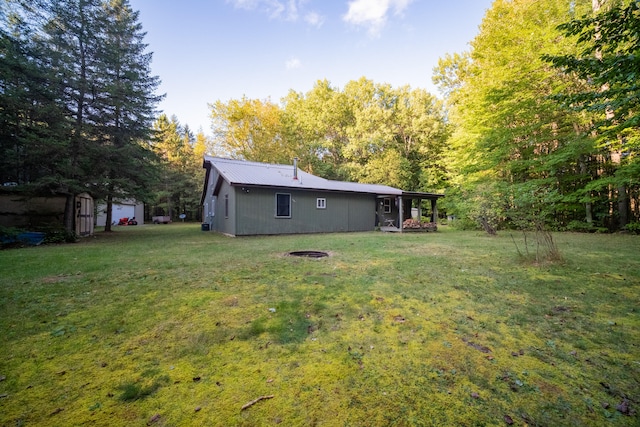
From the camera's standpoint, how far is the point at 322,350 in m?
2.32

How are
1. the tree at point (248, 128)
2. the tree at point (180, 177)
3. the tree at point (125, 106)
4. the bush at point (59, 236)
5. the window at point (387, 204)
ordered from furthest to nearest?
1. the tree at point (248, 128)
2. the tree at point (180, 177)
3. the window at point (387, 204)
4. the tree at point (125, 106)
5. the bush at point (59, 236)

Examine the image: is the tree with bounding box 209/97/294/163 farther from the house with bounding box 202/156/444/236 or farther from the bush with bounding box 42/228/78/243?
the bush with bounding box 42/228/78/243

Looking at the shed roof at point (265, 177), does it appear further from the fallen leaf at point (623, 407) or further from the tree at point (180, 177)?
the tree at point (180, 177)

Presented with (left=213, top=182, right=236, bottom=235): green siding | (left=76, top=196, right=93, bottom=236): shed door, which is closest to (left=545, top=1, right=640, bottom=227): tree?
(left=213, top=182, right=236, bottom=235): green siding

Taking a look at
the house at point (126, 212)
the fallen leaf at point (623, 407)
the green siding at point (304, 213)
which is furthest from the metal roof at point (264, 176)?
the house at point (126, 212)

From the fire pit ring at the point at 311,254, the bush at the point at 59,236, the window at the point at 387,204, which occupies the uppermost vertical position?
→ the window at the point at 387,204

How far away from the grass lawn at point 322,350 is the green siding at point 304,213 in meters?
7.65

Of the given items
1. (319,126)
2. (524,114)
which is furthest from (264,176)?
(319,126)

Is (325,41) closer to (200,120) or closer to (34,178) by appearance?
(34,178)

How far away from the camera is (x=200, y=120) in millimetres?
27547

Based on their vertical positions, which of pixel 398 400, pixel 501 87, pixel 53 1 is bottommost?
pixel 398 400

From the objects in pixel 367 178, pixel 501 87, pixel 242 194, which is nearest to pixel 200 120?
pixel 367 178

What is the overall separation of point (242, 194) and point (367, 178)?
14865 millimetres

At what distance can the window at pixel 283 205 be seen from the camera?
13.1 m
